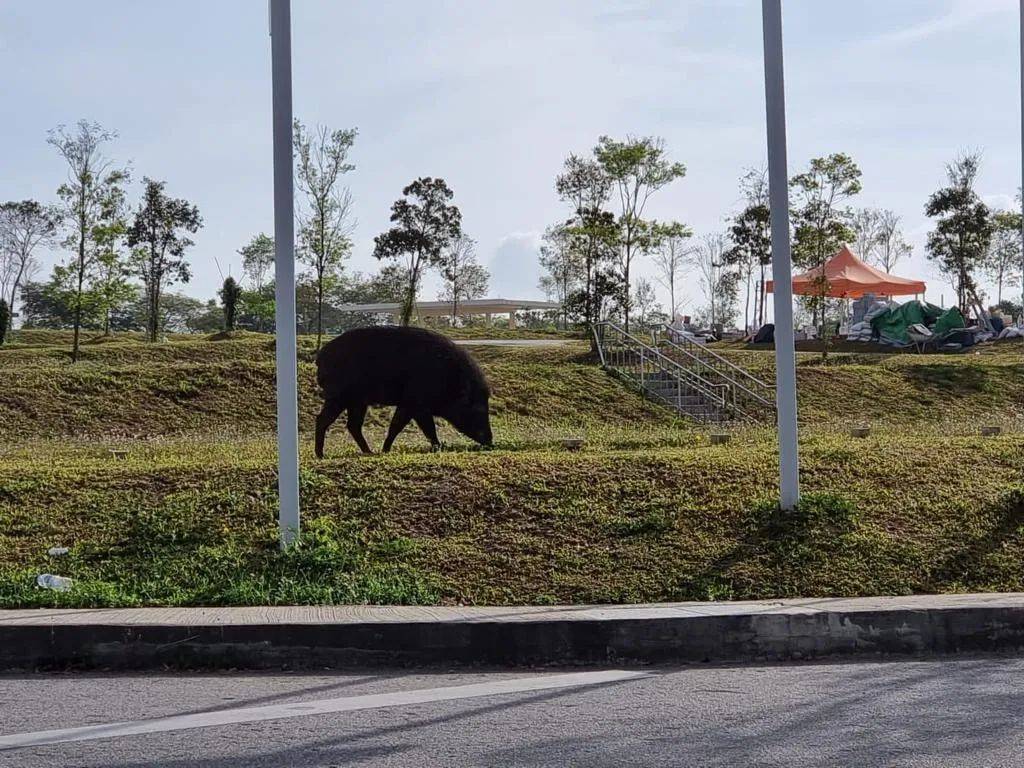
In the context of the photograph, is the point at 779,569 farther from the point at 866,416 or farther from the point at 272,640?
the point at 866,416

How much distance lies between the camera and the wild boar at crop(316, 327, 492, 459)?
13359 millimetres

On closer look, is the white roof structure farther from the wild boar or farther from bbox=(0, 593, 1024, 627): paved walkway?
bbox=(0, 593, 1024, 627): paved walkway

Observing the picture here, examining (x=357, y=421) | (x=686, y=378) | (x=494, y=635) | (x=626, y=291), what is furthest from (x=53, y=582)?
(x=626, y=291)

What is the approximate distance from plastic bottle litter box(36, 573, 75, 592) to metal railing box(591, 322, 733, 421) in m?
15.4

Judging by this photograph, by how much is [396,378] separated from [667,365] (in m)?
12.1

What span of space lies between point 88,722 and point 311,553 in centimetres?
305

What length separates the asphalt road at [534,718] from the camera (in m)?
4.96

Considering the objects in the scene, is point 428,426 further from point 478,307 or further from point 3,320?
point 478,307

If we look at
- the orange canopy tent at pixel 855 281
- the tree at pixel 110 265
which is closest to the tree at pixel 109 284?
the tree at pixel 110 265

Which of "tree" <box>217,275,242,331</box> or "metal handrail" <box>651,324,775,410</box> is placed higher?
"tree" <box>217,275,242,331</box>

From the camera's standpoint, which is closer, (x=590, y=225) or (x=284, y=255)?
(x=284, y=255)

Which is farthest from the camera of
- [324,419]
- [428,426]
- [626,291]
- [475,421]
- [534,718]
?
[626,291]

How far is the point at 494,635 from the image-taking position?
7156 mm

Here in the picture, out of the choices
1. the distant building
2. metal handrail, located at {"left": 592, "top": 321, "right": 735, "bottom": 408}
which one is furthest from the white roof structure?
metal handrail, located at {"left": 592, "top": 321, "right": 735, "bottom": 408}
